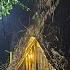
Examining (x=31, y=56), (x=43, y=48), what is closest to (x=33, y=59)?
(x=31, y=56)

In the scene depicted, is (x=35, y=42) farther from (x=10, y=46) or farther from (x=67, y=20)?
(x=10, y=46)

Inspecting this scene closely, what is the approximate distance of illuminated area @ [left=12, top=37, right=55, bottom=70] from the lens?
7.09 metres

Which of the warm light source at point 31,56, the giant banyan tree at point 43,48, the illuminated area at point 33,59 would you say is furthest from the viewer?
the warm light source at point 31,56

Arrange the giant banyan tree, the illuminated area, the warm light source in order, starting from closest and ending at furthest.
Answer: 1. the giant banyan tree
2. the illuminated area
3. the warm light source

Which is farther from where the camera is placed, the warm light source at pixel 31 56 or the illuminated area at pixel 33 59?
the warm light source at pixel 31 56

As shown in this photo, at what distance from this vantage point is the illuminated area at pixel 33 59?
7.09 m

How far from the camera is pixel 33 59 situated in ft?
24.2

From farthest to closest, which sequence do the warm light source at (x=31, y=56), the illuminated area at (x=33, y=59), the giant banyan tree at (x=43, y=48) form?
the warm light source at (x=31, y=56)
the illuminated area at (x=33, y=59)
the giant banyan tree at (x=43, y=48)

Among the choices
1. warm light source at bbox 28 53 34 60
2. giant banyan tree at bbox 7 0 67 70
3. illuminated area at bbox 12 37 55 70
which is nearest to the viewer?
giant banyan tree at bbox 7 0 67 70

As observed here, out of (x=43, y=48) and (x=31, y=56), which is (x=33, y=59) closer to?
(x=31, y=56)

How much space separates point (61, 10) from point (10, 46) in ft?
15.2

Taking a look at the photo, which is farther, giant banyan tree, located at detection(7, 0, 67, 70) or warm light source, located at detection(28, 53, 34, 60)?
warm light source, located at detection(28, 53, 34, 60)

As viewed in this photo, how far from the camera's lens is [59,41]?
7359mm

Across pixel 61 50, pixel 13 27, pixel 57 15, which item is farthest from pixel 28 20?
pixel 61 50
